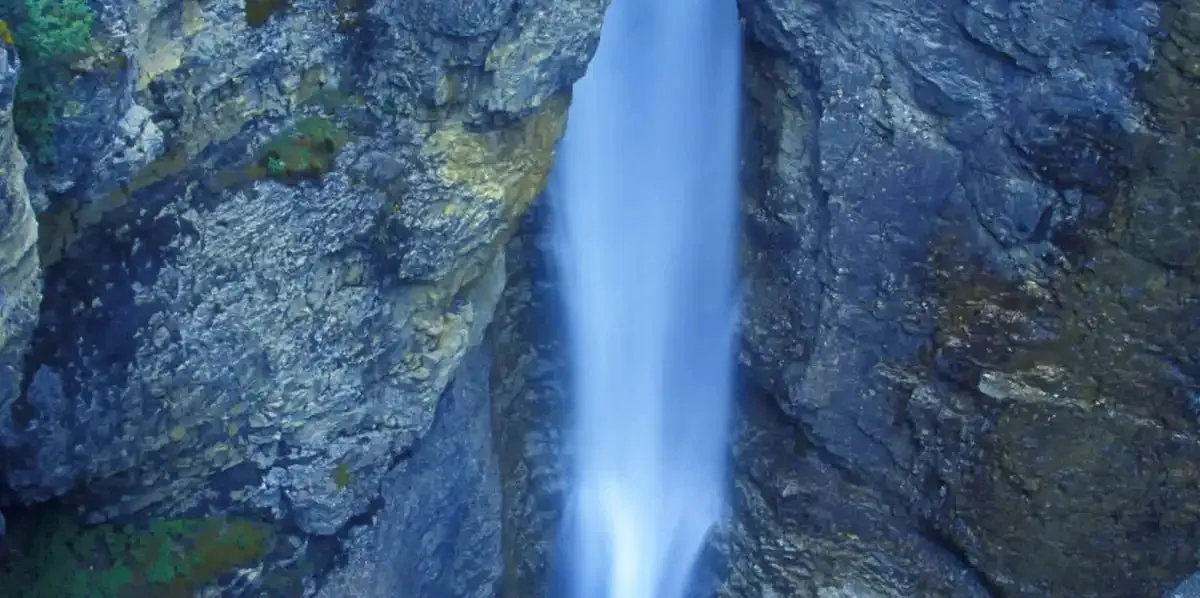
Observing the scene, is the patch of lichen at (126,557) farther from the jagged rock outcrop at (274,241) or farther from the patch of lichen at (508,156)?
the patch of lichen at (508,156)

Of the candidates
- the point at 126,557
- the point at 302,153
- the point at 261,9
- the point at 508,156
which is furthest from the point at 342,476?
the point at 261,9

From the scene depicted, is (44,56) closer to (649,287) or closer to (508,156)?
(508,156)

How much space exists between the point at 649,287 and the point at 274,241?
6.42 metres

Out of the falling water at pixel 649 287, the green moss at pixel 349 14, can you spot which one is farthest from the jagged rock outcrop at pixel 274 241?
the falling water at pixel 649 287

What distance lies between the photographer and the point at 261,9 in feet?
31.7

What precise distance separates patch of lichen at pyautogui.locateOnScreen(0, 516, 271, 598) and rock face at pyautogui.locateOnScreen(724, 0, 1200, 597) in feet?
23.5

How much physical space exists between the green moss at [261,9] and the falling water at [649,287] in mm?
5214

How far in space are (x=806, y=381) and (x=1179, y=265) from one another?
4.51 metres

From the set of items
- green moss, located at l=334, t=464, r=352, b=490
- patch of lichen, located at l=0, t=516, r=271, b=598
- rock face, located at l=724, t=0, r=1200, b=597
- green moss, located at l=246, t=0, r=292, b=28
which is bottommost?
patch of lichen, located at l=0, t=516, r=271, b=598

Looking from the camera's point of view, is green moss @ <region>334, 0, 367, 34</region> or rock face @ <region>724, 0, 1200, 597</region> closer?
green moss @ <region>334, 0, 367, 34</region>

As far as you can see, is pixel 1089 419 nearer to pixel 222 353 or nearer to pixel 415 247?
pixel 415 247

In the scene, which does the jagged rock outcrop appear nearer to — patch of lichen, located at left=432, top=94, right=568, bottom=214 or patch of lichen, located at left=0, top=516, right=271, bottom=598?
patch of lichen, located at left=432, top=94, right=568, bottom=214

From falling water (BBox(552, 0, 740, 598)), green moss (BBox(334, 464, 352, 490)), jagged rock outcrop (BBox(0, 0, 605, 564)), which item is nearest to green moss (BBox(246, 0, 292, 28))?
jagged rock outcrop (BBox(0, 0, 605, 564))

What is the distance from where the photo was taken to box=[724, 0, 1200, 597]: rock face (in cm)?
1154
